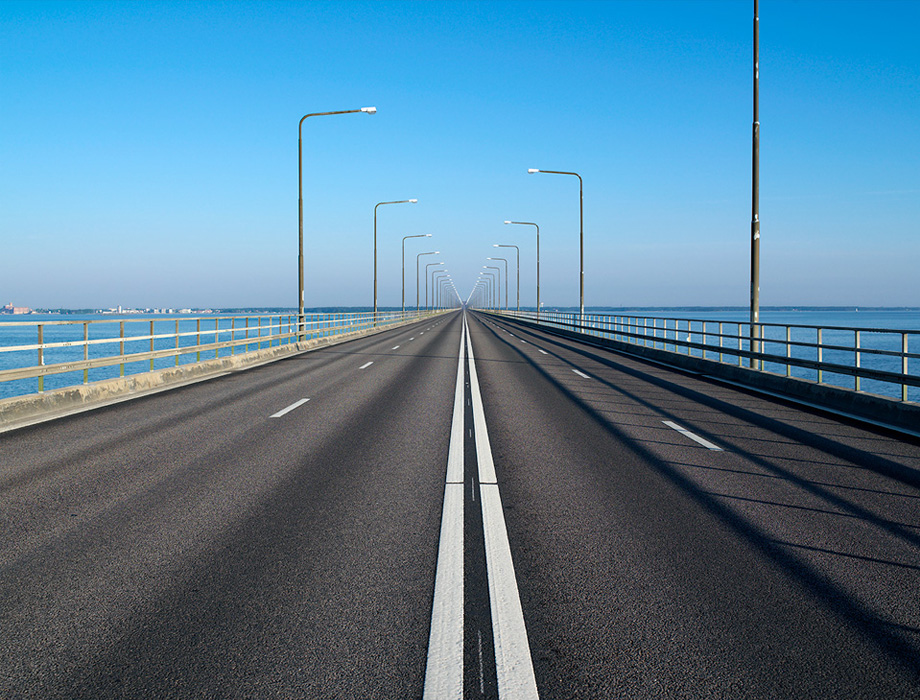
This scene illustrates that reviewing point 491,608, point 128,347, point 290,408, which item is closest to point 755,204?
point 290,408

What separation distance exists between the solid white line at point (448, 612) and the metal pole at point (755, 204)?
43.6 ft

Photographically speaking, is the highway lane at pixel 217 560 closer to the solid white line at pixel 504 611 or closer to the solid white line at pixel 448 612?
the solid white line at pixel 448 612

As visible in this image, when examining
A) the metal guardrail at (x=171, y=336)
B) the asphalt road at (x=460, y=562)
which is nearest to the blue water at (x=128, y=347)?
the metal guardrail at (x=171, y=336)

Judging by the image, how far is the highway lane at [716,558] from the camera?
3244 mm

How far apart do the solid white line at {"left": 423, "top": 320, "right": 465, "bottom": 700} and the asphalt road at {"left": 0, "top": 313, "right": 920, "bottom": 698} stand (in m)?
0.03

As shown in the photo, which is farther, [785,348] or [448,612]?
[785,348]

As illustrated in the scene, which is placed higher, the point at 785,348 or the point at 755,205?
the point at 755,205

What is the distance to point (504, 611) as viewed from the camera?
3834 millimetres

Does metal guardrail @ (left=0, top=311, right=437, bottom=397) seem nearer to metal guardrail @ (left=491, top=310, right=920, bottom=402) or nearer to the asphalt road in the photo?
the asphalt road

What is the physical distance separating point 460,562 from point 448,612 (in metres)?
0.79

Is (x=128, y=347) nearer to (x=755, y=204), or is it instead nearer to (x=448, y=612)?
(x=755, y=204)

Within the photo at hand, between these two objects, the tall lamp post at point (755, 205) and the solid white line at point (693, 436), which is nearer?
the solid white line at point (693, 436)

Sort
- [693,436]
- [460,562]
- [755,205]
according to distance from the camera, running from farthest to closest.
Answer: [755,205], [693,436], [460,562]

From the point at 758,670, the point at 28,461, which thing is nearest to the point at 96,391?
the point at 28,461
